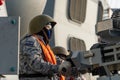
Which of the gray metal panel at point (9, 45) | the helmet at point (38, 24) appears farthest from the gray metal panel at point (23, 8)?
the gray metal panel at point (9, 45)

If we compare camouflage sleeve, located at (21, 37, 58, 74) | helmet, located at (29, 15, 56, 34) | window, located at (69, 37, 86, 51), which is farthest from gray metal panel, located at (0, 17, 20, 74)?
window, located at (69, 37, 86, 51)

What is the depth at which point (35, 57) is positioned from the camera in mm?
5281

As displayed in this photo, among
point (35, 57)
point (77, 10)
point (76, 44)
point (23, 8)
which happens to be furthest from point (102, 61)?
point (77, 10)

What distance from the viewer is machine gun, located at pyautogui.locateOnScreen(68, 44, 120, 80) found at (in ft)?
15.3

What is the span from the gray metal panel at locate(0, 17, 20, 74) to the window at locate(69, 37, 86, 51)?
18.3 feet

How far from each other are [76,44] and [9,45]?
583 centimetres

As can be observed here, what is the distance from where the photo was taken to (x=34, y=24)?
5.66 m

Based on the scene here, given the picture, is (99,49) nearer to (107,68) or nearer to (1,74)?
(107,68)

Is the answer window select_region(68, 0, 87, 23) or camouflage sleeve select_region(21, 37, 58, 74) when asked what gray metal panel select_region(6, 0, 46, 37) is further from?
camouflage sleeve select_region(21, 37, 58, 74)

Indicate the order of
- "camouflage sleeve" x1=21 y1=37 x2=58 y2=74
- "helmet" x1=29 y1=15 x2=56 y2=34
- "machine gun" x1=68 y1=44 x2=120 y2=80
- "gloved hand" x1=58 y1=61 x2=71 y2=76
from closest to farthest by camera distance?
"machine gun" x1=68 y1=44 x2=120 y2=80 → "gloved hand" x1=58 y1=61 x2=71 y2=76 → "camouflage sleeve" x1=21 y1=37 x2=58 y2=74 → "helmet" x1=29 y1=15 x2=56 y2=34

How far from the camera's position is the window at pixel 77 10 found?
10.2 metres

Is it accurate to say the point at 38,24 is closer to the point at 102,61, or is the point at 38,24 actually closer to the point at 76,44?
the point at 102,61

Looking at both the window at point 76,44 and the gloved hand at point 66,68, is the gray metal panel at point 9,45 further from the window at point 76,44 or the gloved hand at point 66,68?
the window at point 76,44

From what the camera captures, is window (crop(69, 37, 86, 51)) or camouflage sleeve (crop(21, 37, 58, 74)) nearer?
camouflage sleeve (crop(21, 37, 58, 74))
